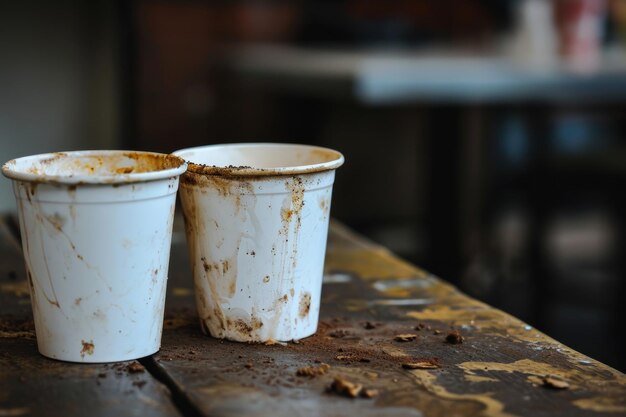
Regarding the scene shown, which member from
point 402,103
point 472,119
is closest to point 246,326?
point 402,103

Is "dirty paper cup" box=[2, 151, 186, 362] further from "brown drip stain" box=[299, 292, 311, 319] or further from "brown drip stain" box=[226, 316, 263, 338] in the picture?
"brown drip stain" box=[299, 292, 311, 319]

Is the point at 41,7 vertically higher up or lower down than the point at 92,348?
higher up

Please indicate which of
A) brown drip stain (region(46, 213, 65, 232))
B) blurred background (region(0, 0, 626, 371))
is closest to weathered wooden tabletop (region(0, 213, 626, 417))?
brown drip stain (region(46, 213, 65, 232))

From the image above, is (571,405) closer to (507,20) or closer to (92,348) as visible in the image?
(92,348)

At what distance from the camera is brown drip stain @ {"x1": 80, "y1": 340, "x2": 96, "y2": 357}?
1.44 metres

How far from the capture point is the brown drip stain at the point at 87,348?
144 centimetres

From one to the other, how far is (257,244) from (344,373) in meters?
0.27

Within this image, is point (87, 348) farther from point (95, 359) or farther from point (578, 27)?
point (578, 27)

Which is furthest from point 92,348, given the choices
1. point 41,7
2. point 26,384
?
point 41,7

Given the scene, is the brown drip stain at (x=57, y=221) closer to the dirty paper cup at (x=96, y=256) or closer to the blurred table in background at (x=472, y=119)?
the dirty paper cup at (x=96, y=256)

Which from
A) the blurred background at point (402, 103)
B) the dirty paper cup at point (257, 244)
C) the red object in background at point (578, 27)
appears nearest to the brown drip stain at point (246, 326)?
the dirty paper cup at point (257, 244)

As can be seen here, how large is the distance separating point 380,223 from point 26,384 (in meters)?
4.00

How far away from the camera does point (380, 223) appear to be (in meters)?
5.26

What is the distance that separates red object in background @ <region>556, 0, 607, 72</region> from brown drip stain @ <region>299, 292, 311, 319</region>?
116 inches
